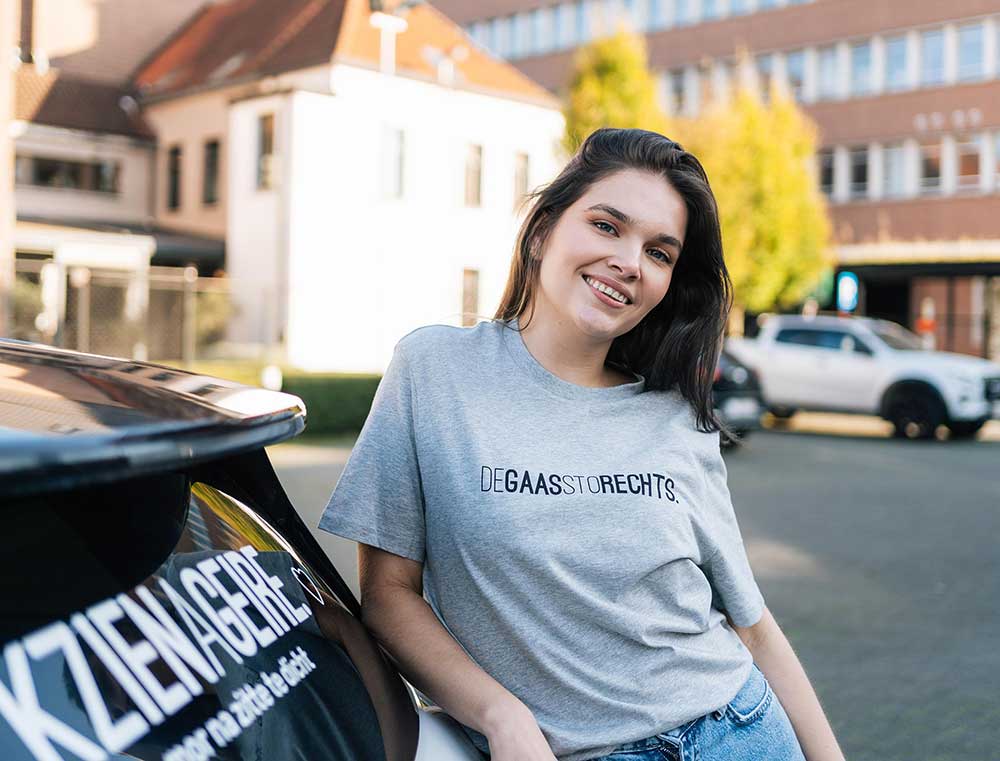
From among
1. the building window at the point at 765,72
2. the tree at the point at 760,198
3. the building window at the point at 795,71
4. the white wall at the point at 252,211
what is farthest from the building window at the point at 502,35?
the white wall at the point at 252,211

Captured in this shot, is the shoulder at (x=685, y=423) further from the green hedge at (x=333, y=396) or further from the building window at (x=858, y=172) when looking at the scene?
the building window at (x=858, y=172)

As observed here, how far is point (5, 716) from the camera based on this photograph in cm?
109

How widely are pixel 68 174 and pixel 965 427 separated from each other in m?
27.2

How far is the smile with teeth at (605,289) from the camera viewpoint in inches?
87.1

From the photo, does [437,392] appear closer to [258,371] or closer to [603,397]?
[603,397]

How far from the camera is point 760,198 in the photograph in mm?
35688

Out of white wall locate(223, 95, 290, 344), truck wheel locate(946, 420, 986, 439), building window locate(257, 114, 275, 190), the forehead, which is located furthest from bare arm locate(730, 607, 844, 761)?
building window locate(257, 114, 275, 190)

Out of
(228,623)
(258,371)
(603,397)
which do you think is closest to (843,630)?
(603,397)

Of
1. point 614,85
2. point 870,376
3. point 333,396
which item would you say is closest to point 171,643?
point 333,396

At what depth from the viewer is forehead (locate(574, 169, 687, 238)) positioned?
2.22m

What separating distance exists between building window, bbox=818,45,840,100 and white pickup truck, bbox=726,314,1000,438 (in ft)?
80.0

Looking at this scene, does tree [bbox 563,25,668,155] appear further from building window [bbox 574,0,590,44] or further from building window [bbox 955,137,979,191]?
building window [bbox 574,0,590,44]

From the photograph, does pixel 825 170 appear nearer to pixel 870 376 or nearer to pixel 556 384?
pixel 870 376

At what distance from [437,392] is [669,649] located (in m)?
0.53
